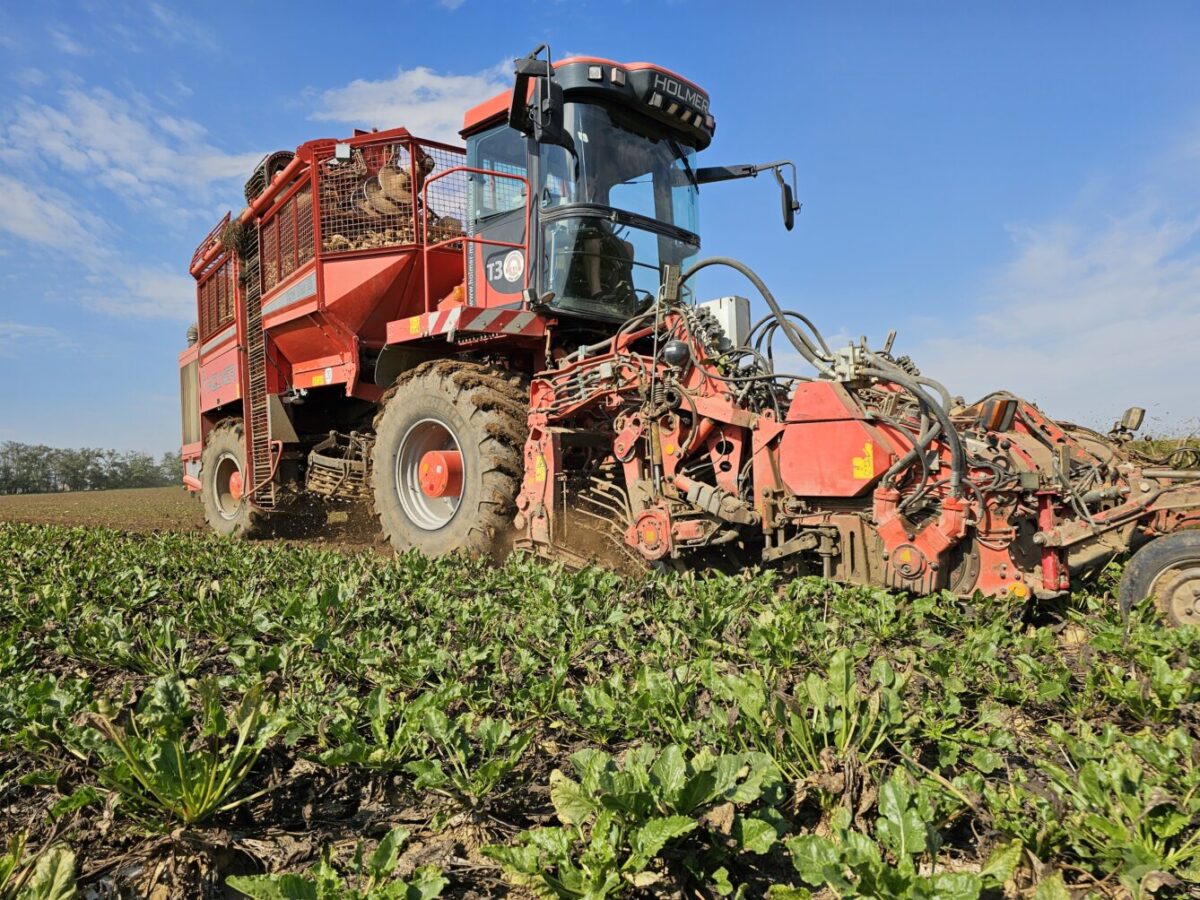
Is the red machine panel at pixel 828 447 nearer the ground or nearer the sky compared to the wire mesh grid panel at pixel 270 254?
nearer the ground

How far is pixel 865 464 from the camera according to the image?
3.90m

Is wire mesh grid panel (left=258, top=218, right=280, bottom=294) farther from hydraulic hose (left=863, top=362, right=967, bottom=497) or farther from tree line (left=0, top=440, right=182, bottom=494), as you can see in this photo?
tree line (left=0, top=440, right=182, bottom=494)

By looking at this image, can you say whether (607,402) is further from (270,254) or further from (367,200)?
(270,254)

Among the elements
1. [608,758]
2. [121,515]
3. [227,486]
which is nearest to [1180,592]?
[608,758]

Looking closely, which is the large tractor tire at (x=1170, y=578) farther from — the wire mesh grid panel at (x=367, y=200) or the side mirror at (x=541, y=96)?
the wire mesh grid panel at (x=367, y=200)

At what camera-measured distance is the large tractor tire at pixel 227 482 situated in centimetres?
900

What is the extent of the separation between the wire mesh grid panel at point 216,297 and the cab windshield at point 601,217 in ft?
18.5

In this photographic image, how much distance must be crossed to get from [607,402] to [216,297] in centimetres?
732

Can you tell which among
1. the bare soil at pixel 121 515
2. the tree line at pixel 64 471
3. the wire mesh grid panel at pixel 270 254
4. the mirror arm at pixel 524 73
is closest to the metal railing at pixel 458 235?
the mirror arm at pixel 524 73

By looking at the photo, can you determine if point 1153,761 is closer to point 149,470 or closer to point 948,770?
point 948,770

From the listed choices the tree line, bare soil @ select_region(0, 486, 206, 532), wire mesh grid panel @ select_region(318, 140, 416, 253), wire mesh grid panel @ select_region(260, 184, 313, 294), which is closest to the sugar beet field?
wire mesh grid panel @ select_region(318, 140, 416, 253)

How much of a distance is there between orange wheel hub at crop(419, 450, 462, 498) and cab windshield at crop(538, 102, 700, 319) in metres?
1.44

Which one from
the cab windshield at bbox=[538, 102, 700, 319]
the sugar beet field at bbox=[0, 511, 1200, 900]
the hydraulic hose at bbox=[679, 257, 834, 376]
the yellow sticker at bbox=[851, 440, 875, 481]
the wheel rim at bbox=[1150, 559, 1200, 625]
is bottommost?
the sugar beet field at bbox=[0, 511, 1200, 900]

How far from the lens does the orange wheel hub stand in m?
5.92
